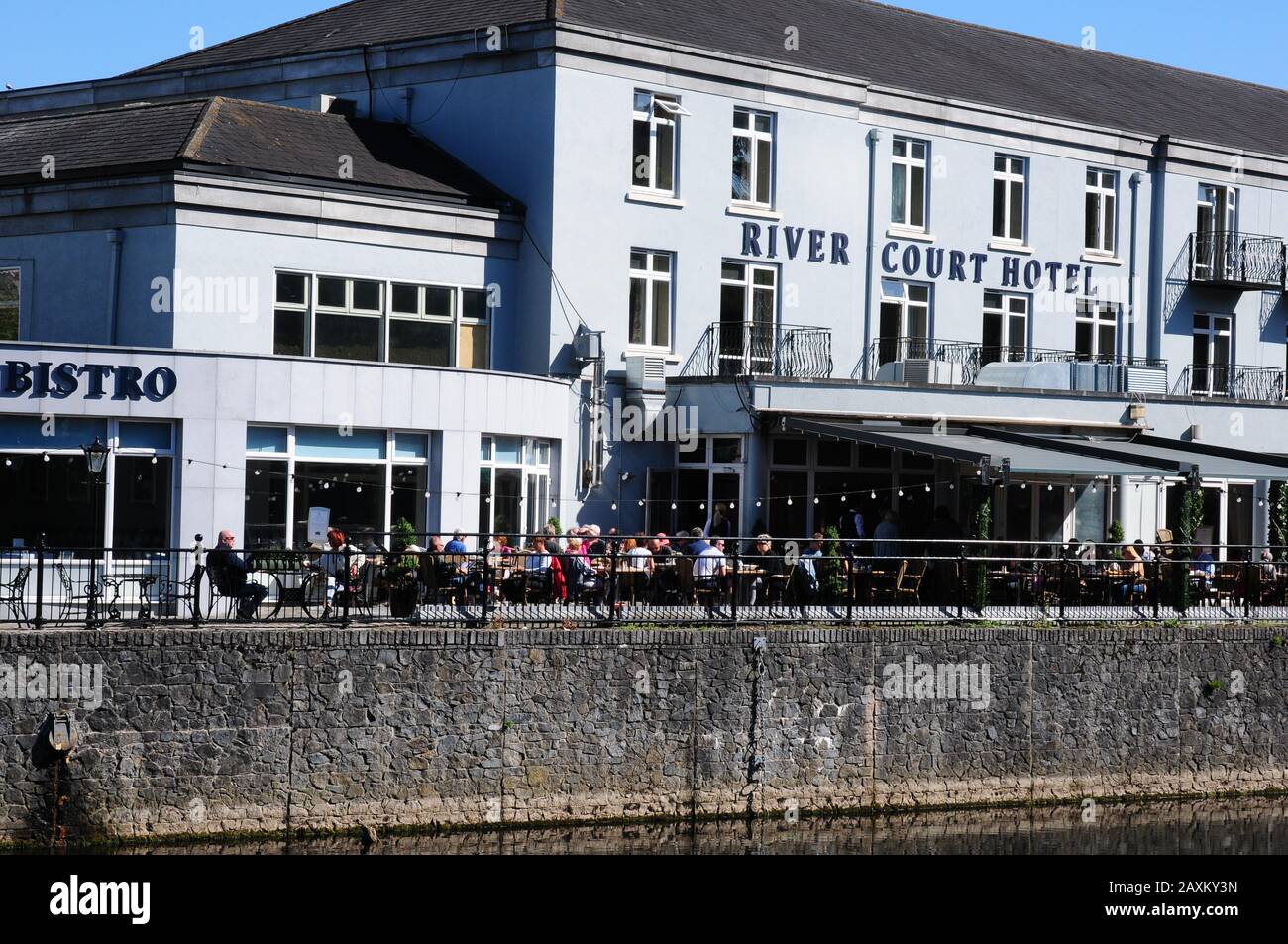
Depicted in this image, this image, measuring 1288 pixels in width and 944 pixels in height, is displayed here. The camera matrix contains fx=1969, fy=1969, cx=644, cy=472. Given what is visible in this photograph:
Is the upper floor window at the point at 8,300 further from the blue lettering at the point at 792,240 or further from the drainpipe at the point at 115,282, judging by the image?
the blue lettering at the point at 792,240

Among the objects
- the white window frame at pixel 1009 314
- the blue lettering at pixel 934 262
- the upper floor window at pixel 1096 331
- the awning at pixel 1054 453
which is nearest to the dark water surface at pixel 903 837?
the awning at pixel 1054 453

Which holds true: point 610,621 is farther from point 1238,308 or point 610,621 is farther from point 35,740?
point 1238,308

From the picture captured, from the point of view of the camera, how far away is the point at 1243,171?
1650 inches

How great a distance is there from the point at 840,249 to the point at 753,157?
2.47 m

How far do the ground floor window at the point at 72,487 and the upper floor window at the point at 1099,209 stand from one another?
68.1ft

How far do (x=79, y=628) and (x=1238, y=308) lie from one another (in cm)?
2902

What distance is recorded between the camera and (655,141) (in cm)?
3294

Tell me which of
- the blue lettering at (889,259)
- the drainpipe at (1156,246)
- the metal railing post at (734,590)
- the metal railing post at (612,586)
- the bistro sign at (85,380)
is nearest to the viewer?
the metal railing post at (612,586)

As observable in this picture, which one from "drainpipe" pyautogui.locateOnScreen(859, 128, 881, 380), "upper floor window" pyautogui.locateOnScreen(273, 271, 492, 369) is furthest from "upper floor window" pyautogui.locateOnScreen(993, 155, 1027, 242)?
"upper floor window" pyautogui.locateOnScreen(273, 271, 492, 369)

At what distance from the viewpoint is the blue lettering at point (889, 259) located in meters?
36.0

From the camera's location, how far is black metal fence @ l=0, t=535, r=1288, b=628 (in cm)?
2092

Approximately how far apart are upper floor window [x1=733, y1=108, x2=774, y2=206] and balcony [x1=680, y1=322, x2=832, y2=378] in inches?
88.7

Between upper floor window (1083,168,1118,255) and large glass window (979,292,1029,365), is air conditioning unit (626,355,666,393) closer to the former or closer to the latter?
large glass window (979,292,1029,365)
